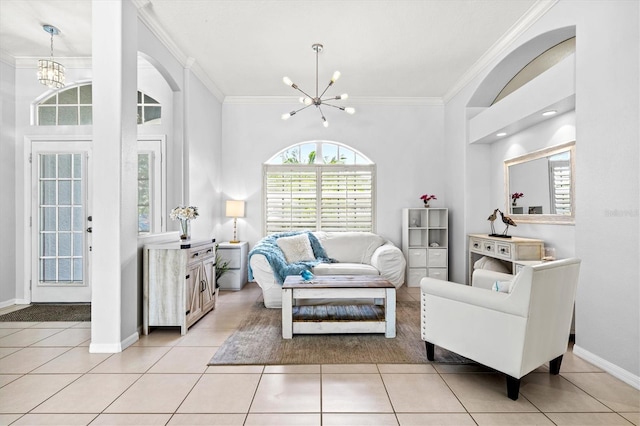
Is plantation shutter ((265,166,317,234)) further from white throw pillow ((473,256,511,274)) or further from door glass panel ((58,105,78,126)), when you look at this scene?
door glass panel ((58,105,78,126))

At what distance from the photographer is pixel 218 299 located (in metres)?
4.77

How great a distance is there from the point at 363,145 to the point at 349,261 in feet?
6.67

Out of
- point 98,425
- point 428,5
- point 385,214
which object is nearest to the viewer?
point 98,425

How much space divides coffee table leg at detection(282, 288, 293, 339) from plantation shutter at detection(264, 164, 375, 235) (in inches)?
104

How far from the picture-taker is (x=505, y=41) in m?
3.96

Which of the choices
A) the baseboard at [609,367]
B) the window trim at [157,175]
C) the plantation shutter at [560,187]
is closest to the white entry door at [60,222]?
the window trim at [157,175]

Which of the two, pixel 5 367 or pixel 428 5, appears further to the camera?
pixel 428 5

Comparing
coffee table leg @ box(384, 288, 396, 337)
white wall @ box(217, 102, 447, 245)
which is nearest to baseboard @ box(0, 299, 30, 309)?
white wall @ box(217, 102, 447, 245)

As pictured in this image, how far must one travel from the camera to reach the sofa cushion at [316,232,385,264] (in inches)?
212

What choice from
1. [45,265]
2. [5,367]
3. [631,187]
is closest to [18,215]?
[45,265]

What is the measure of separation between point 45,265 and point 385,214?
495 cm

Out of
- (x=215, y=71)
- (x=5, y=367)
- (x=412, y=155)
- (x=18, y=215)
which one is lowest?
(x=5, y=367)

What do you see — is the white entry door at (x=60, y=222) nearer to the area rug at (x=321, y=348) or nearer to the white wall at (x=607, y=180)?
the area rug at (x=321, y=348)

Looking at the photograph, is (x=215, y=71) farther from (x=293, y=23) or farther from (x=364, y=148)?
(x=364, y=148)
